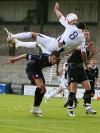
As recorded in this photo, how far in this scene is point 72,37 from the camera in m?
15.2

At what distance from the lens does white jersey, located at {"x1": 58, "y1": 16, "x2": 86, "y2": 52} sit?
15164mm

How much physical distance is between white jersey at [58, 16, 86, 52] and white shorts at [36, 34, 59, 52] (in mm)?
168

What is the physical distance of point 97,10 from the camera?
4700cm

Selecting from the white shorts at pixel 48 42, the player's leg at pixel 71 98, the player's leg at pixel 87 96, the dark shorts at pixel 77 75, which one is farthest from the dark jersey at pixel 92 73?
the white shorts at pixel 48 42

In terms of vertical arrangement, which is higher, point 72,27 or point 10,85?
point 72,27

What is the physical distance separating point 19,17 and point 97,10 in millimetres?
7333

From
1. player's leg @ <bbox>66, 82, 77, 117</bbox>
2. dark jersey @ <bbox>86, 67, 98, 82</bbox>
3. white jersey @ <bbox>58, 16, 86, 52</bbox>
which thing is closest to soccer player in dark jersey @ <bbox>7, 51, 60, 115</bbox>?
white jersey @ <bbox>58, 16, 86, 52</bbox>

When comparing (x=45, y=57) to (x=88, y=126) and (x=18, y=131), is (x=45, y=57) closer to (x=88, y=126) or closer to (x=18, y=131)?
(x=88, y=126)

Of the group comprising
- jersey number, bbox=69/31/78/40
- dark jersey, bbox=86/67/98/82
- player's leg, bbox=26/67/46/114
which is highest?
jersey number, bbox=69/31/78/40

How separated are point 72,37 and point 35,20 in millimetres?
34768

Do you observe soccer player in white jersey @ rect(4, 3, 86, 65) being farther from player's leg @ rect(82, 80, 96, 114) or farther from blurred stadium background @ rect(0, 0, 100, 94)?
blurred stadium background @ rect(0, 0, 100, 94)

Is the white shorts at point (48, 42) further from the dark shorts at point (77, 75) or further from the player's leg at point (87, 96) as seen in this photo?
the player's leg at point (87, 96)

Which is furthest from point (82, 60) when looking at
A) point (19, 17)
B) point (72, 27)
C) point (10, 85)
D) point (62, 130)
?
point (19, 17)

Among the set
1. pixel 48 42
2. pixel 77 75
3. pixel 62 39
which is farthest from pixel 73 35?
pixel 77 75
